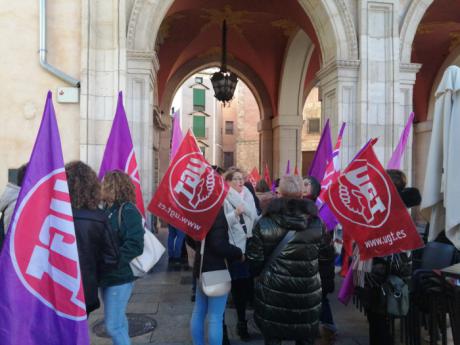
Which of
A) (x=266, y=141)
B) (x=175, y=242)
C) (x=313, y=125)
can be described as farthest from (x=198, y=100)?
(x=175, y=242)

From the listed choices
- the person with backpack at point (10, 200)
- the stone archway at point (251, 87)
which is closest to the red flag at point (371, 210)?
the person with backpack at point (10, 200)

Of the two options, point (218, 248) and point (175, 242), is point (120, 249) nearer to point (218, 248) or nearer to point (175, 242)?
point (218, 248)

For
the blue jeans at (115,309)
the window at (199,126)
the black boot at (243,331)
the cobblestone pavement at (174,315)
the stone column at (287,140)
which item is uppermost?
the window at (199,126)

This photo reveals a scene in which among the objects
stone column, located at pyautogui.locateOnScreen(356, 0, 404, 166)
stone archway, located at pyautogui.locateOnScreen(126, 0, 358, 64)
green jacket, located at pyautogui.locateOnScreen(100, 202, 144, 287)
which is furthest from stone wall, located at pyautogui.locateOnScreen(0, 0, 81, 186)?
stone column, located at pyautogui.locateOnScreen(356, 0, 404, 166)

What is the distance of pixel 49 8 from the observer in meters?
6.23

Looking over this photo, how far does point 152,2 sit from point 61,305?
5.46m

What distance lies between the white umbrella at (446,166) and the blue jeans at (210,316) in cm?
181

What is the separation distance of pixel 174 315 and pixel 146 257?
1.67 m

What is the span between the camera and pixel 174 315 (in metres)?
4.30

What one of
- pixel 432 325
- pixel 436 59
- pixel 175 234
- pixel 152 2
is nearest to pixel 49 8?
pixel 152 2

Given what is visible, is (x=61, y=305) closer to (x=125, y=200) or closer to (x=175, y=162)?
(x=125, y=200)

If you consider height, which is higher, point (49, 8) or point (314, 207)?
point (49, 8)

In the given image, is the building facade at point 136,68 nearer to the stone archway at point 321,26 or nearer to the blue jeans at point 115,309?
the stone archway at point 321,26

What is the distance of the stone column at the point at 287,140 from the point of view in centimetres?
1290
